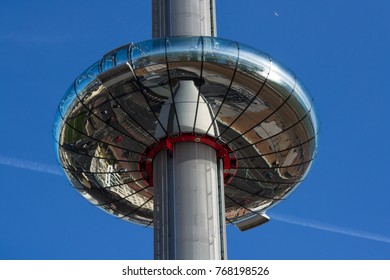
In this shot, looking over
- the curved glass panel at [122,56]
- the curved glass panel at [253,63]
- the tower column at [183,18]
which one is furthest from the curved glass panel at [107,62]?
the tower column at [183,18]

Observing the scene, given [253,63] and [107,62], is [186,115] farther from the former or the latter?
[107,62]

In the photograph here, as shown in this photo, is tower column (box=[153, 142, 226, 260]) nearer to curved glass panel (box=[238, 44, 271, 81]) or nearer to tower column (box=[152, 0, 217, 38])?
curved glass panel (box=[238, 44, 271, 81])

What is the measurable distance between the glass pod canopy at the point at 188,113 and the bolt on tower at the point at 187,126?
3 cm

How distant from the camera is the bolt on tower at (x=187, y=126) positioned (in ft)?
104

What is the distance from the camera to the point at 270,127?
3328 centimetres

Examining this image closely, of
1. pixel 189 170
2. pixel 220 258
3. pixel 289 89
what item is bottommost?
pixel 220 258

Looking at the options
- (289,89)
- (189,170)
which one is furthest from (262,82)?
(189,170)

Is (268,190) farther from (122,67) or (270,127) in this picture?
(122,67)

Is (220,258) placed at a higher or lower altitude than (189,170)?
lower

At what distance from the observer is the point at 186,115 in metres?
32.8

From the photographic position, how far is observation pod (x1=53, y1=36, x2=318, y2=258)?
105ft

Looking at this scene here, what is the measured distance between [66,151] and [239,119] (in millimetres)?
5384

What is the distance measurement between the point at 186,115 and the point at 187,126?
1.08ft

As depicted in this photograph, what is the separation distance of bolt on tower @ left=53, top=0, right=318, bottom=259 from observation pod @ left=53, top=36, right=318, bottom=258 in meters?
0.03
